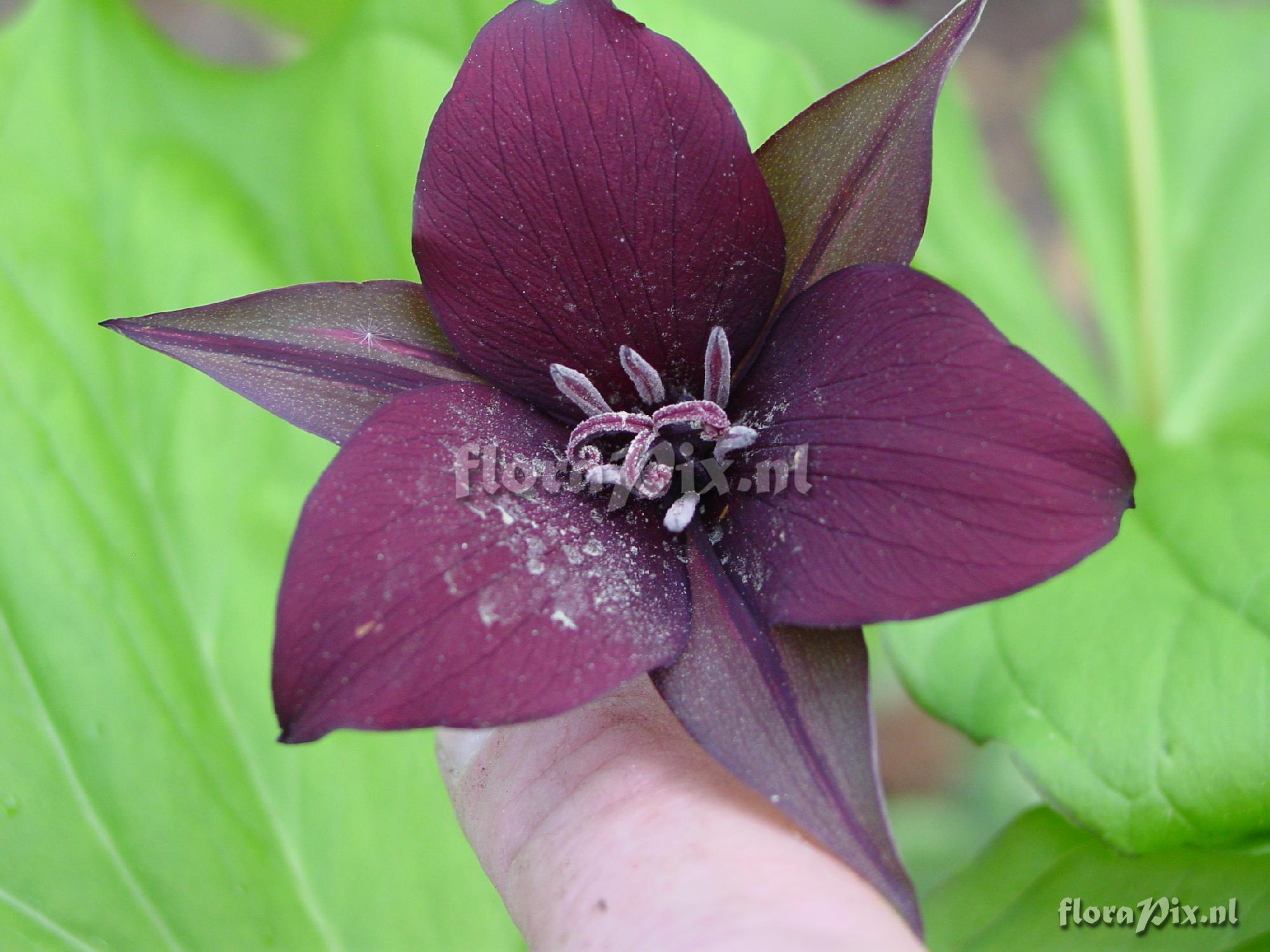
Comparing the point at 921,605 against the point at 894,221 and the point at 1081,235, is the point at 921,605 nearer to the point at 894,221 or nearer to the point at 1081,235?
the point at 894,221

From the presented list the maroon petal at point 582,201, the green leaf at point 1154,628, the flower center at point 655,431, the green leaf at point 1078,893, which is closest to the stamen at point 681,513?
the flower center at point 655,431

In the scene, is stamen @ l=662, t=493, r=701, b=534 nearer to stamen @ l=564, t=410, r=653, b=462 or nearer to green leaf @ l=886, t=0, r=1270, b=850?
stamen @ l=564, t=410, r=653, b=462

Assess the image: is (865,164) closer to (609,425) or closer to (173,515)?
(609,425)

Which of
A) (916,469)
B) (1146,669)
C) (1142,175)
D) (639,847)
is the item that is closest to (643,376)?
(916,469)

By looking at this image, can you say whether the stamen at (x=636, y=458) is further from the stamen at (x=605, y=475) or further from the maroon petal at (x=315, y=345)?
the maroon petal at (x=315, y=345)

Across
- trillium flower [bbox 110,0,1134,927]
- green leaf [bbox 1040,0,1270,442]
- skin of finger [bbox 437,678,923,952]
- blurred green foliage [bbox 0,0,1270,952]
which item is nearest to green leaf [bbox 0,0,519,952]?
blurred green foliage [bbox 0,0,1270,952]

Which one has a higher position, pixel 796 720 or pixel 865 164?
pixel 865 164

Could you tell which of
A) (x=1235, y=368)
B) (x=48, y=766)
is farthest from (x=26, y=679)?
(x=1235, y=368)

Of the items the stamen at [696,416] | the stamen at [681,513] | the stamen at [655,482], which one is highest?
the stamen at [696,416]
